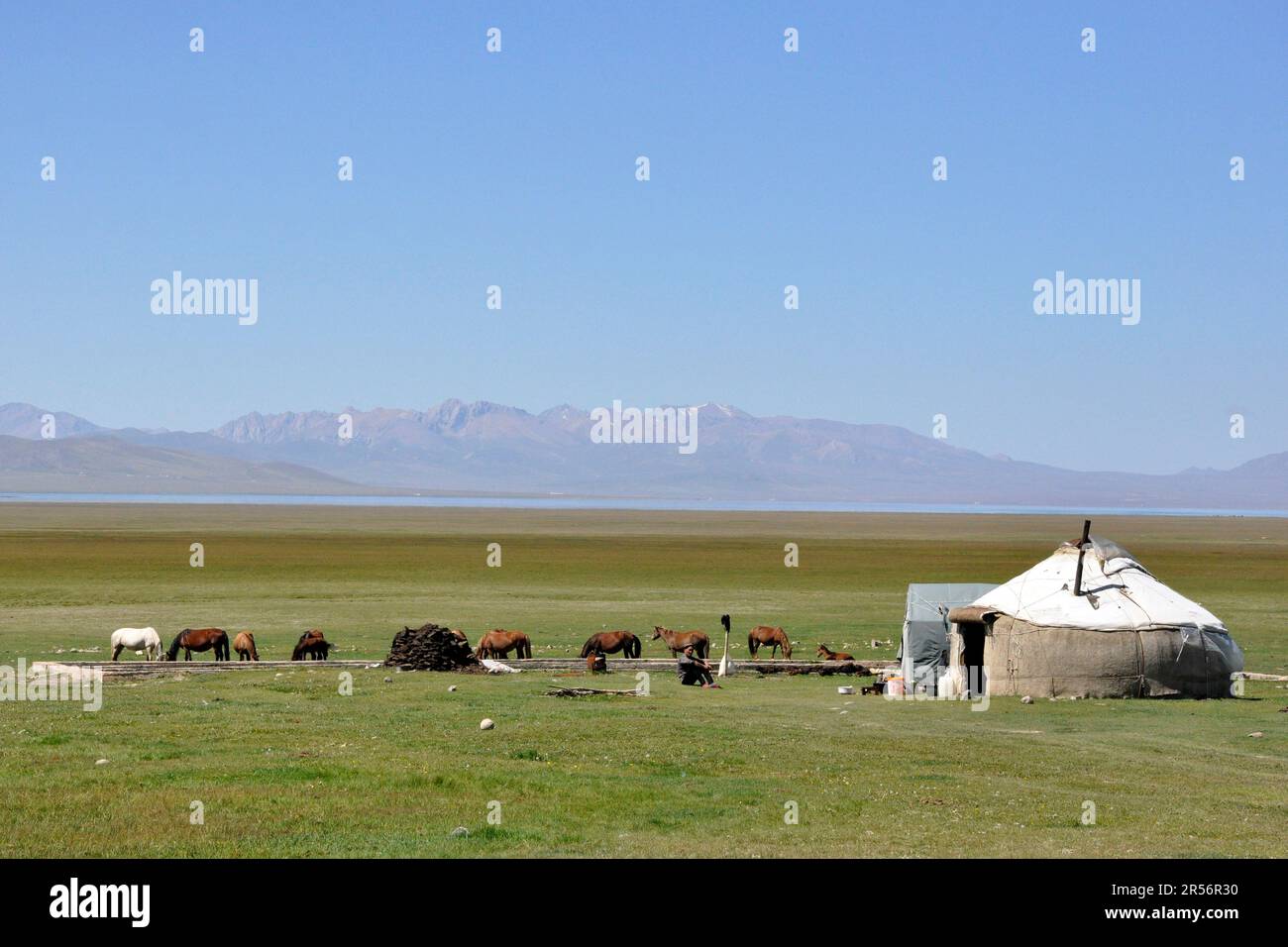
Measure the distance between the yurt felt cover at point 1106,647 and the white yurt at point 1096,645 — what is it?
0.07 feet

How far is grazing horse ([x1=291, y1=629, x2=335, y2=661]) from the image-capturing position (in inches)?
1367

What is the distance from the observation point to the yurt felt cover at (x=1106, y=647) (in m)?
29.2

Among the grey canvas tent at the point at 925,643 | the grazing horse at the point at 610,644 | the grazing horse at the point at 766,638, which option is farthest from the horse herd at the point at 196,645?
the grey canvas tent at the point at 925,643

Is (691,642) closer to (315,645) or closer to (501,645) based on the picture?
(501,645)

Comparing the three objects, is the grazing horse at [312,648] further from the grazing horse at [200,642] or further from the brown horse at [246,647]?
the grazing horse at [200,642]

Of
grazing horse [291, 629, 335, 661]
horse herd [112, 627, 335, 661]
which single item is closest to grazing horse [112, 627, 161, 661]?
horse herd [112, 627, 335, 661]

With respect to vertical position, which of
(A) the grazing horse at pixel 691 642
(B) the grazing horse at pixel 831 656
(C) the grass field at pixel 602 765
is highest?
(A) the grazing horse at pixel 691 642

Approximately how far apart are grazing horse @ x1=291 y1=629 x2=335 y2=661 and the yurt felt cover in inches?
648

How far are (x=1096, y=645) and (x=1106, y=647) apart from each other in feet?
0.68

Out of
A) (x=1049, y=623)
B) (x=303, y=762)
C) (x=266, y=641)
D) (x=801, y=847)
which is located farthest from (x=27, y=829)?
(x=266, y=641)

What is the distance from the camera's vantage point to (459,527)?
175m

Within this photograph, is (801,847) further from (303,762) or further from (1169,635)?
(1169,635)

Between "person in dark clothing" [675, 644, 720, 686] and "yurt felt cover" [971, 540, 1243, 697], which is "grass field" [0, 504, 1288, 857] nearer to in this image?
"person in dark clothing" [675, 644, 720, 686]

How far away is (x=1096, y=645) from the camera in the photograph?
29.2 m
